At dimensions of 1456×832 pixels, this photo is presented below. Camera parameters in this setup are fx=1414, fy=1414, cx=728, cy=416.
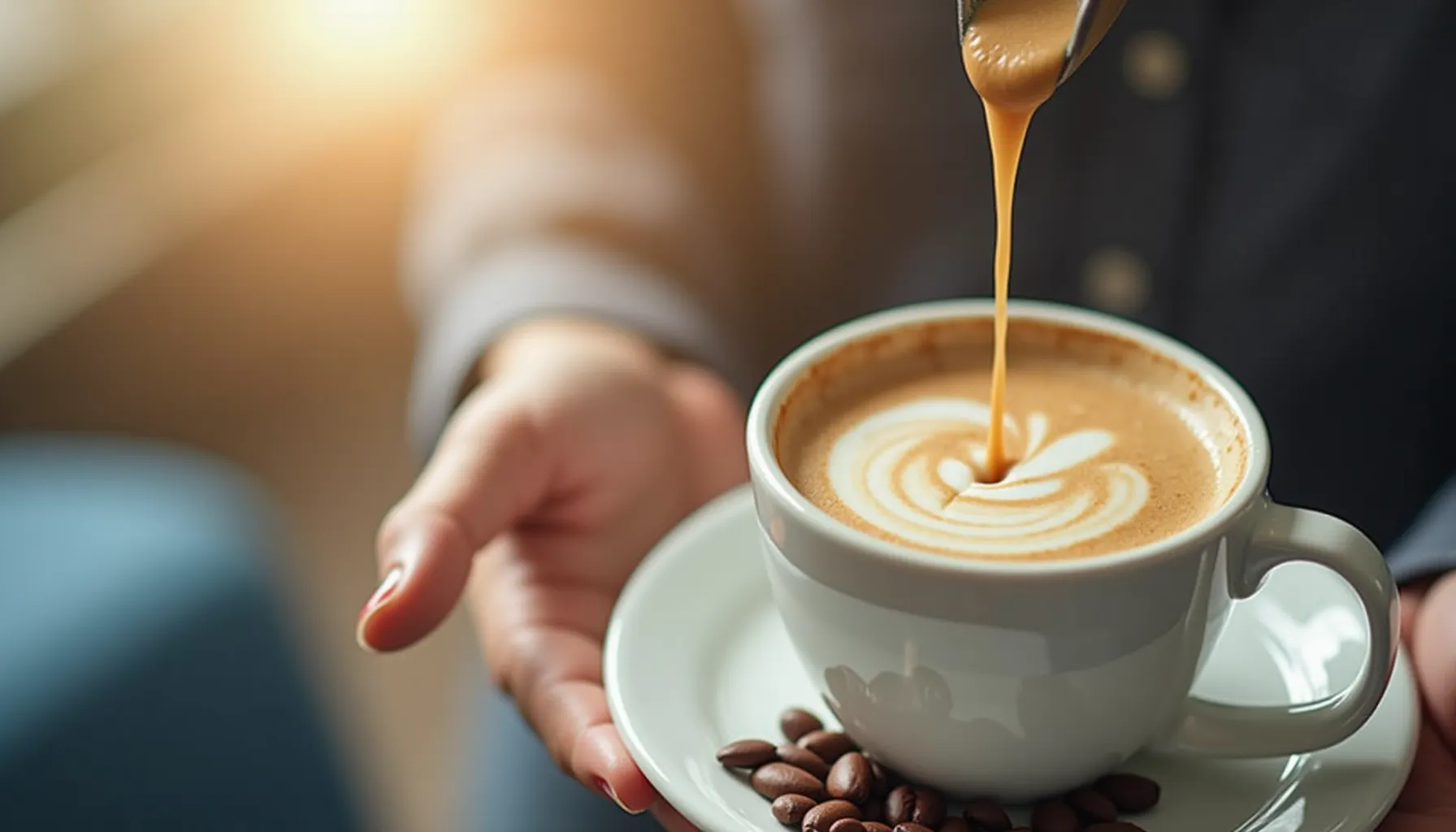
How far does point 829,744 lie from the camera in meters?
0.83

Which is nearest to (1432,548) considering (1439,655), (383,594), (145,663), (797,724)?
(1439,655)

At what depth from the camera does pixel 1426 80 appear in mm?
1198

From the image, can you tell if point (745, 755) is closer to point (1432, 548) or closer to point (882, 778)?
point (882, 778)

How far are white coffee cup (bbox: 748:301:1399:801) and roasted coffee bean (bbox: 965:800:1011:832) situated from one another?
1 cm

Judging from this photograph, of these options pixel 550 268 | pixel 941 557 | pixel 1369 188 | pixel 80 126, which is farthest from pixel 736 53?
pixel 80 126

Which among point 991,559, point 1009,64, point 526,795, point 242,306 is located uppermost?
point 1009,64

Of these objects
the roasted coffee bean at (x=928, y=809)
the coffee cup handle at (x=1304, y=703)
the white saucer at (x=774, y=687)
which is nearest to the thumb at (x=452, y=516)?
the white saucer at (x=774, y=687)

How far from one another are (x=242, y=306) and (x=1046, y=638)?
2218 millimetres

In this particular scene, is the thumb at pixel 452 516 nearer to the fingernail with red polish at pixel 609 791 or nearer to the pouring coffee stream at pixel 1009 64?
the fingernail with red polish at pixel 609 791

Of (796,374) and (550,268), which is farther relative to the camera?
(550,268)

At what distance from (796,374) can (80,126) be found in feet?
6.29

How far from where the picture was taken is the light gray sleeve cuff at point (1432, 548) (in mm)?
949

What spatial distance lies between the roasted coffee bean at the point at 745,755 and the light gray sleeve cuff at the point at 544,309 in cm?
52

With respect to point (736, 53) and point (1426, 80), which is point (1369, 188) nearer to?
point (1426, 80)
